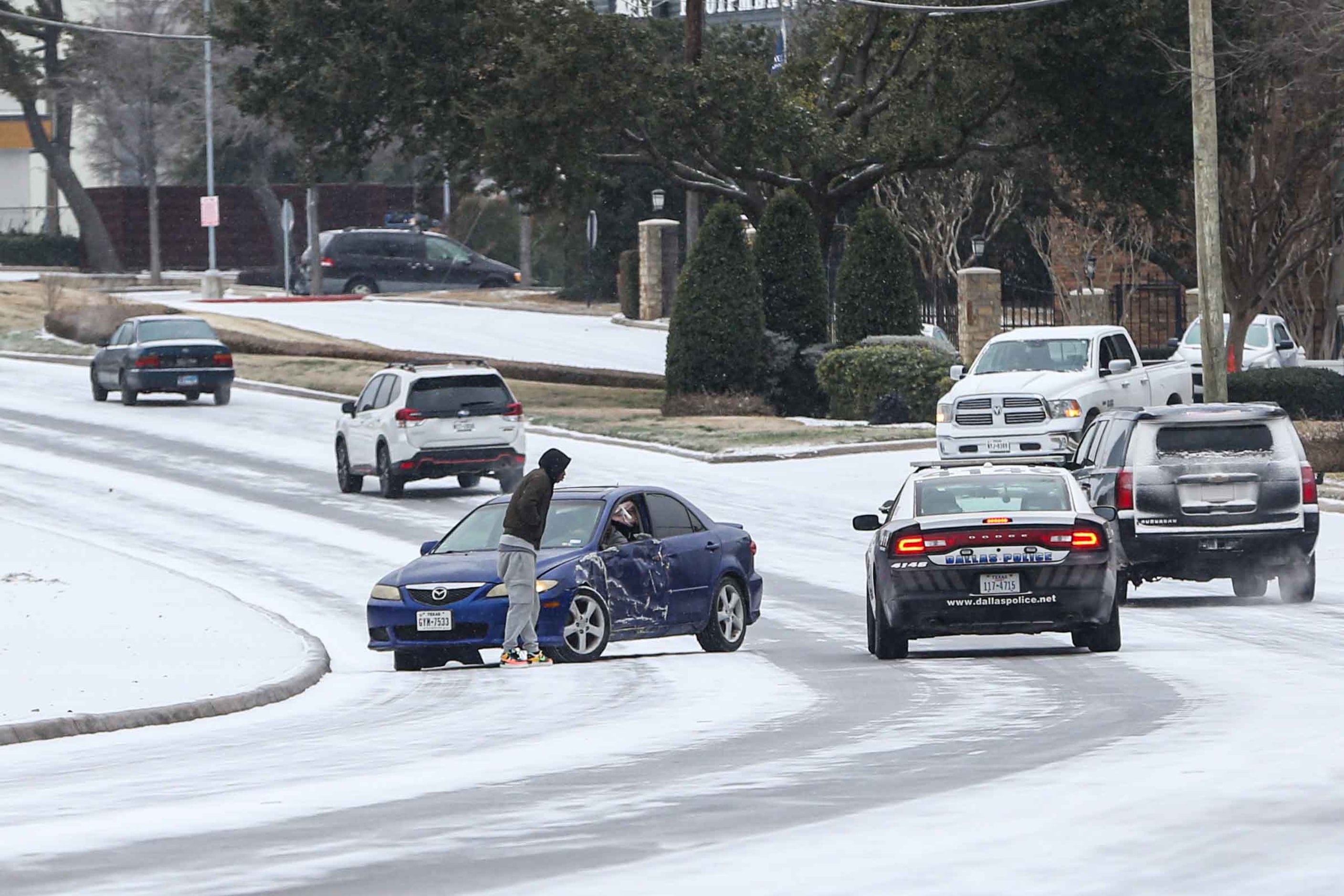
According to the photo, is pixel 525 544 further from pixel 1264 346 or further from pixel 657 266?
pixel 657 266

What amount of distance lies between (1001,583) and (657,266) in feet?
153

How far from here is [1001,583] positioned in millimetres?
16781

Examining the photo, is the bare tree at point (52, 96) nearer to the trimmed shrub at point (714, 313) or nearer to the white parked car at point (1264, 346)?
→ the trimmed shrub at point (714, 313)

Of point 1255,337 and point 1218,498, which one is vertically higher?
point 1255,337

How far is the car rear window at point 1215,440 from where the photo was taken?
20.7 metres

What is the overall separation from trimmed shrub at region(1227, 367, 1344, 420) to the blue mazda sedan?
63.9 feet

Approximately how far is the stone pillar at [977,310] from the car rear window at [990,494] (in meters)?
29.3

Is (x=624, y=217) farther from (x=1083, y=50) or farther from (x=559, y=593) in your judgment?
(x=559, y=593)

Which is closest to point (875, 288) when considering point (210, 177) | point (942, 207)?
point (942, 207)

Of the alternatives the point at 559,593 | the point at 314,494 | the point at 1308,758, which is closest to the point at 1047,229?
the point at 314,494

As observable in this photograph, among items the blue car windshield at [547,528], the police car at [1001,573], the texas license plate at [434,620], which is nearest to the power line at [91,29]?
the blue car windshield at [547,528]

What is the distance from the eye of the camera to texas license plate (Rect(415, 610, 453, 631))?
17766 mm

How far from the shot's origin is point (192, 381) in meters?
42.6

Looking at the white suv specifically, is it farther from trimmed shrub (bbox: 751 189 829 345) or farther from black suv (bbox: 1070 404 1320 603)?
trimmed shrub (bbox: 751 189 829 345)
